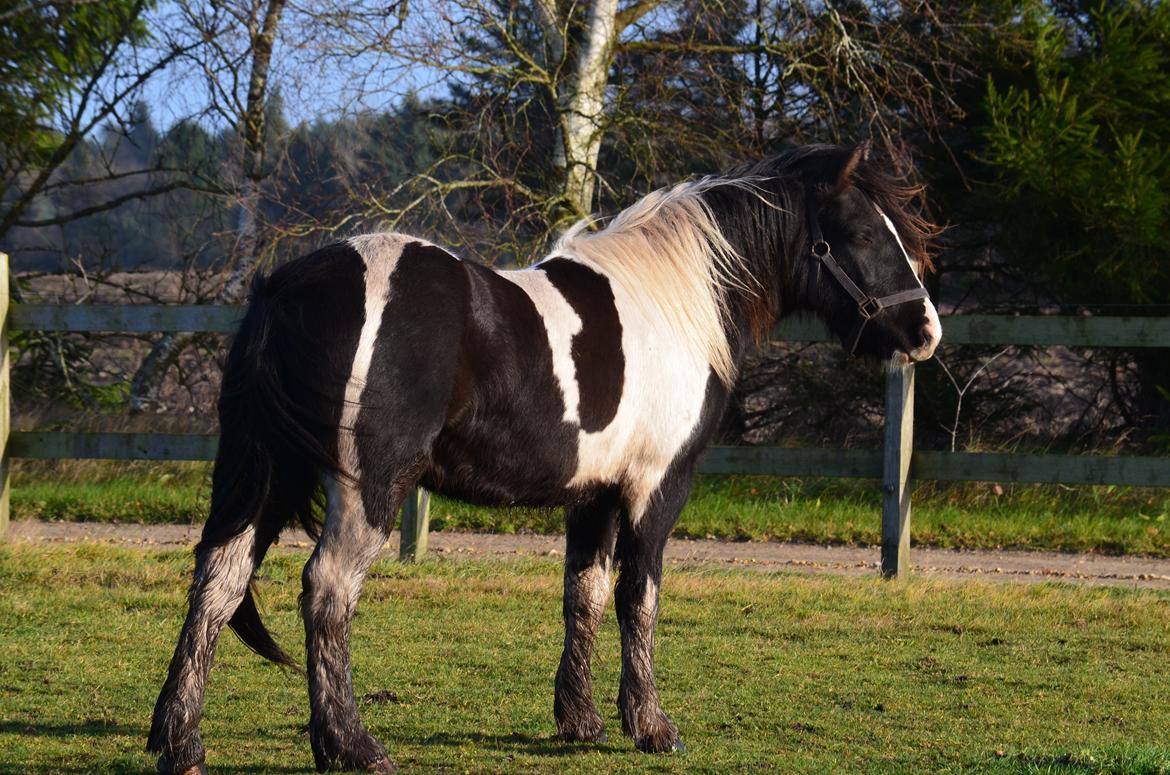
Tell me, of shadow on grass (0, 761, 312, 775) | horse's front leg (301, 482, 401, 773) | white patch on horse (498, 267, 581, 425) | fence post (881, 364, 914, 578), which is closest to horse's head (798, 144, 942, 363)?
white patch on horse (498, 267, 581, 425)

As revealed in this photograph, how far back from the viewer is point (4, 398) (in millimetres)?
8781

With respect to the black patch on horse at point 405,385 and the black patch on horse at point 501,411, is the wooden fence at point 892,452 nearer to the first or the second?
the black patch on horse at point 501,411

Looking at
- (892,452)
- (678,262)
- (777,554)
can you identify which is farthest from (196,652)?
(777,554)

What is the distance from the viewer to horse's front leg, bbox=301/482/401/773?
3.75 m

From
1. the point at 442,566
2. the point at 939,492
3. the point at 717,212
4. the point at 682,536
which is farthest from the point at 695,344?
the point at 939,492

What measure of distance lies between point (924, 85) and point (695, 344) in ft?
24.9

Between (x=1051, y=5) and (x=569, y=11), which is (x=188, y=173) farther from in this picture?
(x=1051, y=5)

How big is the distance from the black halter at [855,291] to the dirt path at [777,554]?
12.7 feet

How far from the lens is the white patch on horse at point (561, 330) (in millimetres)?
4090

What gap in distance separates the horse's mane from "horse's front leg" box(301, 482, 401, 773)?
1300 millimetres

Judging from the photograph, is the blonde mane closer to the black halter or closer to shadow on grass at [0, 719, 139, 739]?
the black halter

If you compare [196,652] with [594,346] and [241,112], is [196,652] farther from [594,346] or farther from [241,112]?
[241,112]

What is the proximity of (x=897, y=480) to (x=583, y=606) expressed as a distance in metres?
3.92

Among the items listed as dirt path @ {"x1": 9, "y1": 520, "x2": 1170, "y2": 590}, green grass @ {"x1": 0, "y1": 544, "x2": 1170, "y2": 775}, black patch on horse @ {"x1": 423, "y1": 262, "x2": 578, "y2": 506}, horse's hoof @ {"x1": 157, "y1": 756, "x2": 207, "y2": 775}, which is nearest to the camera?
horse's hoof @ {"x1": 157, "y1": 756, "x2": 207, "y2": 775}
